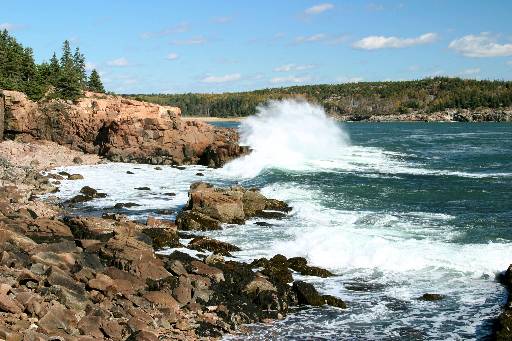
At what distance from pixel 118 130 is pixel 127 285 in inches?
1520

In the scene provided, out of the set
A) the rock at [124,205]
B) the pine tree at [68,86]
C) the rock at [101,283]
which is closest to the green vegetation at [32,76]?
the pine tree at [68,86]

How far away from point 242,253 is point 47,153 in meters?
33.9

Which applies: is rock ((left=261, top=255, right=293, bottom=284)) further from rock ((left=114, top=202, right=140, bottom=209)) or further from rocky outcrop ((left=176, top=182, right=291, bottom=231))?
rock ((left=114, top=202, right=140, bottom=209))

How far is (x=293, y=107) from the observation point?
6975 cm

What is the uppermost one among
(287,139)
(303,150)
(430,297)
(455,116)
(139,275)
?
(455,116)

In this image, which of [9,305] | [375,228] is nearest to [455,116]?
[375,228]

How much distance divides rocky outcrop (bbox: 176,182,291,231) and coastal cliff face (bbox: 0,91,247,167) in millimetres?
21608

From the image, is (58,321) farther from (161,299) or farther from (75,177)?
(75,177)

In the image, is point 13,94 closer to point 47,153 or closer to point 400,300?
point 47,153

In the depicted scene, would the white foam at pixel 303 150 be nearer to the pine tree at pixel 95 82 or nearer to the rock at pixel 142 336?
the pine tree at pixel 95 82

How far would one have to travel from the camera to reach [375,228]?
2400 centimetres

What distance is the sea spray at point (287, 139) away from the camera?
47.6 metres

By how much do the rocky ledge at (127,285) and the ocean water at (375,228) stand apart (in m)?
0.99

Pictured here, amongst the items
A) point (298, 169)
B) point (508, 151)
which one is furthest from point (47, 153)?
point (508, 151)
